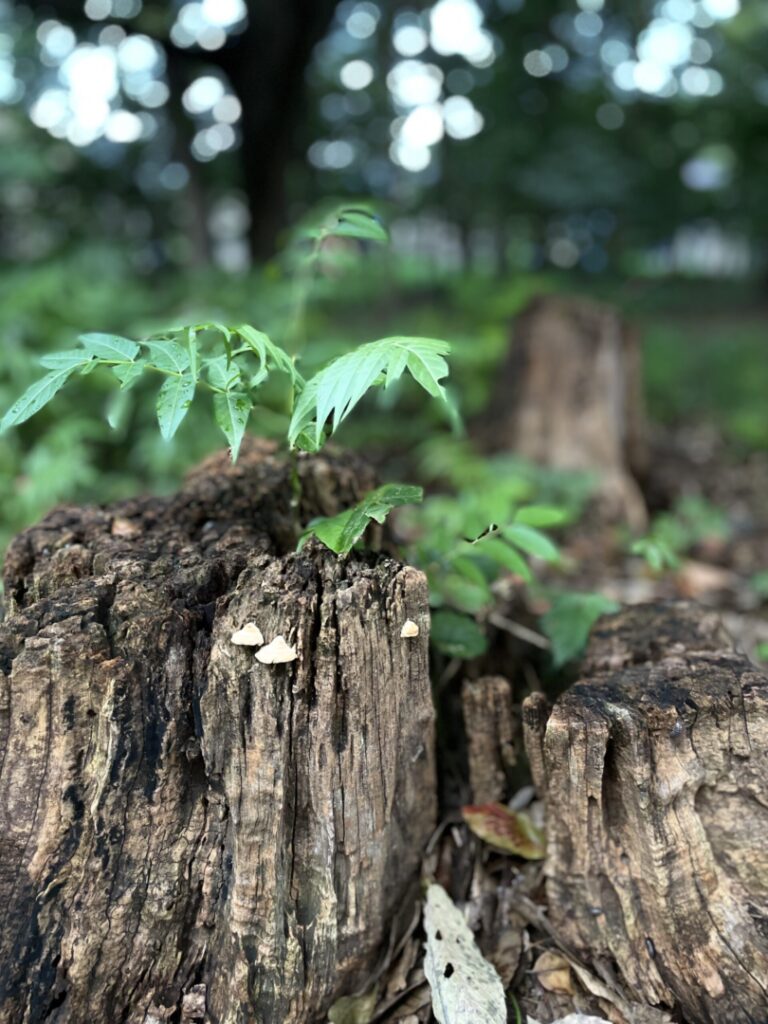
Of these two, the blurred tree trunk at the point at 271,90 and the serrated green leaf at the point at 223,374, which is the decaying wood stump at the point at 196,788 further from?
the blurred tree trunk at the point at 271,90

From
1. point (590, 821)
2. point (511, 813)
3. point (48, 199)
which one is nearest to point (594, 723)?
point (590, 821)

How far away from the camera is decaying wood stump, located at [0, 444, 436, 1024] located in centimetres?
167

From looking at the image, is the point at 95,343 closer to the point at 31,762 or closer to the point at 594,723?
the point at 31,762

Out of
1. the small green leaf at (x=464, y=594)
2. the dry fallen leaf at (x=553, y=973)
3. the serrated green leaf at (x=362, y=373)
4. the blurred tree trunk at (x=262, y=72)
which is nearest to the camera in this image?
the serrated green leaf at (x=362, y=373)

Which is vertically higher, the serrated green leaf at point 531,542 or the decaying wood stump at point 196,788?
the serrated green leaf at point 531,542

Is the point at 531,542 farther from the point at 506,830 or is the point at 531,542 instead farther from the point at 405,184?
the point at 405,184

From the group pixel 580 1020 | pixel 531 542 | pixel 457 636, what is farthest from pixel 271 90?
pixel 580 1020

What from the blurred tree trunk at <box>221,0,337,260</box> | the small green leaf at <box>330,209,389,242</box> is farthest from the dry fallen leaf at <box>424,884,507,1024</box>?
the blurred tree trunk at <box>221,0,337,260</box>

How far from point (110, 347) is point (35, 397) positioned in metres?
0.20

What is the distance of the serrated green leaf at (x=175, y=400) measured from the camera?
1.55m

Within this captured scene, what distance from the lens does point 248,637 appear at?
64.4 inches

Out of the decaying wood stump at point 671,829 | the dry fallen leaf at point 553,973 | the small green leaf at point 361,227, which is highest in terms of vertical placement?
the small green leaf at point 361,227

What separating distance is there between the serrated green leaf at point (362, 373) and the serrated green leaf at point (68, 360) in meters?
0.49

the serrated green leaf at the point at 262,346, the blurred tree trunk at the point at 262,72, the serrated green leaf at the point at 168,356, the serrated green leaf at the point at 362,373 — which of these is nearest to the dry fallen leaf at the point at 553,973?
the serrated green leaf at the point at 362,373
